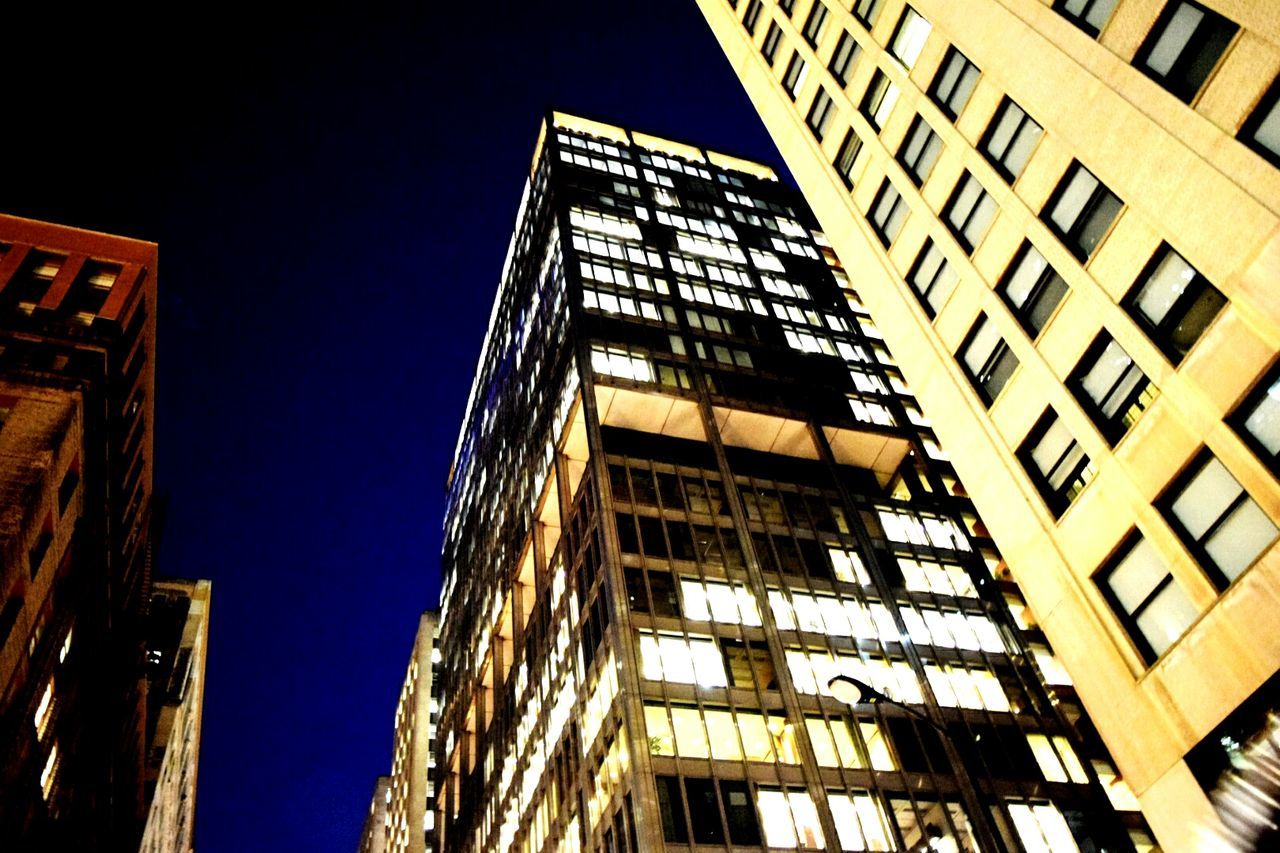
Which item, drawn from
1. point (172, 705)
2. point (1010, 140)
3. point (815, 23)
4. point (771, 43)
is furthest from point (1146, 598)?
point (172, 705)

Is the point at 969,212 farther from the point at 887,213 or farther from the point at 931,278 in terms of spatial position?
the point at 887,213

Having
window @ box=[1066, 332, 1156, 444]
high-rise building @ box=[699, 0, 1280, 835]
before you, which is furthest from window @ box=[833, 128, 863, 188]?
window @ box=[1066, 332, 1156, 444]

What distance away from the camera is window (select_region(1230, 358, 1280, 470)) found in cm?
1395

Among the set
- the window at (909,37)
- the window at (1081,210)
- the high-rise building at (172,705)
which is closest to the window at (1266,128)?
the window at (1081,210)

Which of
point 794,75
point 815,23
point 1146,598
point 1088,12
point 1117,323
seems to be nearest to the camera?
point 1146,598

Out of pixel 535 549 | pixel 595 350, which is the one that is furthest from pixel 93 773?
pixel 595 350

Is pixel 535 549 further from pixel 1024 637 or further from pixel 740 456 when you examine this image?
pixel 1024 637

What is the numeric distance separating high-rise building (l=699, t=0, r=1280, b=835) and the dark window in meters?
4.84

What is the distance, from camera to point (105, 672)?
43.1 metres

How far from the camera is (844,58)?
28.3 meters

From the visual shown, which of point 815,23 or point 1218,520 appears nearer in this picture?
point 1218,520

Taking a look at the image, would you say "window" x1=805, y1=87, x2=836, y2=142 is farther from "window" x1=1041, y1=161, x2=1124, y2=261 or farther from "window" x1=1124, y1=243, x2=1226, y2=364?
"window" x1=1124, y1=243, x2=1226, y2=364

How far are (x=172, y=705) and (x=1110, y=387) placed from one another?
3315 inches

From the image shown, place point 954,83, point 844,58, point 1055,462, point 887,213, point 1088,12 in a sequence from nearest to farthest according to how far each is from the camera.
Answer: point 1088,12 < point 1055,462 < point 954,83 < point 887,213 < point 844,58
